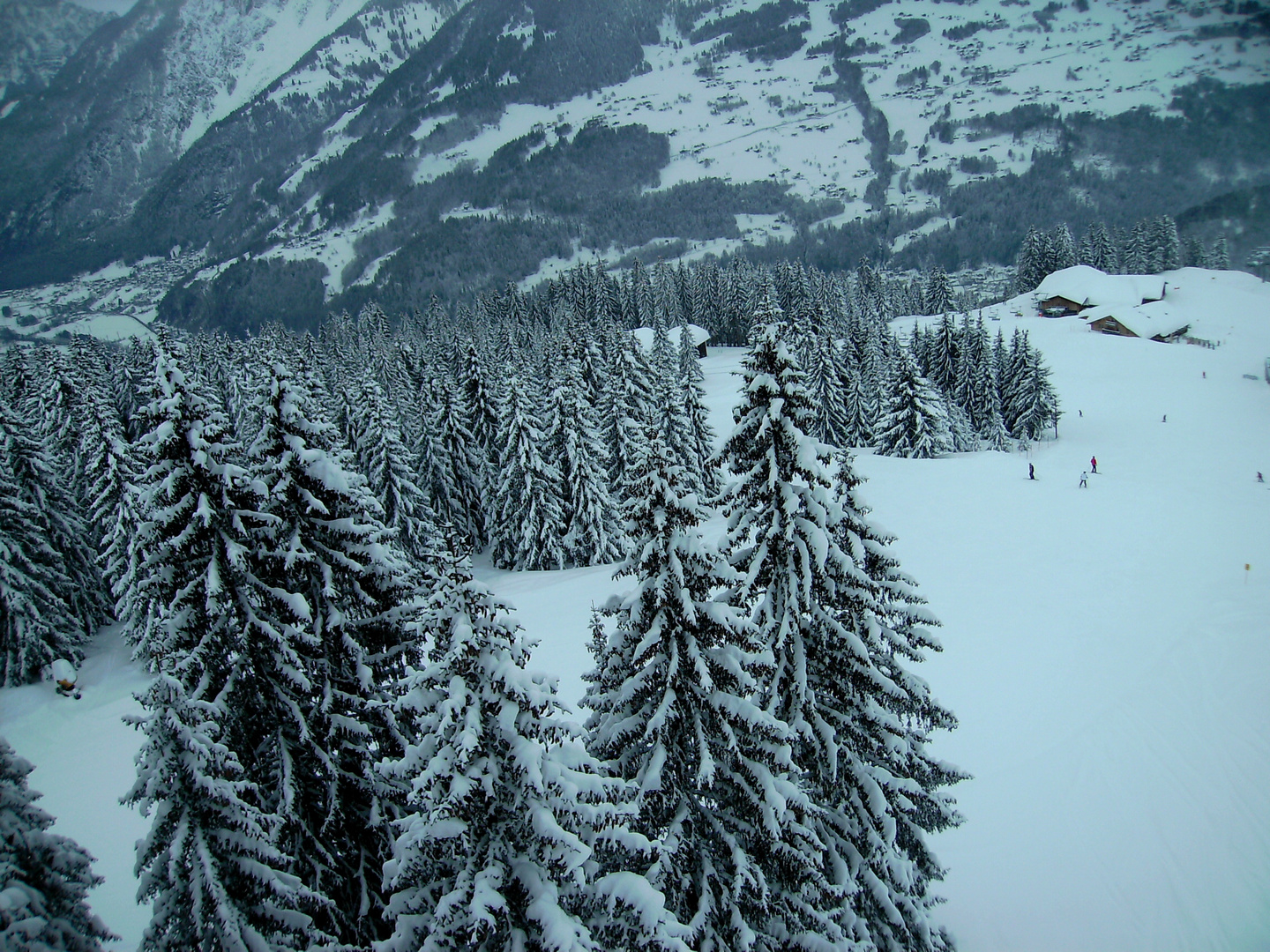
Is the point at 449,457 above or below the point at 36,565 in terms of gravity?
below

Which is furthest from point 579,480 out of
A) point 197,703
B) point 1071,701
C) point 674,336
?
point 674,336

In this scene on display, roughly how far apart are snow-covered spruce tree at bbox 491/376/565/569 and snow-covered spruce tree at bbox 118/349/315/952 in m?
24.2

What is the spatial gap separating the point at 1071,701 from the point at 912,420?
3228 cm

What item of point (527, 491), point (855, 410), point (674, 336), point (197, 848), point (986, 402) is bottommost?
point (986, 402)

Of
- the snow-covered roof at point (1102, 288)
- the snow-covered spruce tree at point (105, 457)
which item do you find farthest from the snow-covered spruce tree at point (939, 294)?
the snow-covered spruce tree at point (105, 457)

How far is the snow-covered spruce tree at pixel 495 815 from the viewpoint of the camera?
5.18 m

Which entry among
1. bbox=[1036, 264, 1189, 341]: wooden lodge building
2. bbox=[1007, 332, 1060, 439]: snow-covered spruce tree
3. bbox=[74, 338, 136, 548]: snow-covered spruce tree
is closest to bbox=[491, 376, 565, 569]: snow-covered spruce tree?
bbox=[74, 338, 136, 548]: snow-covered spruce tree

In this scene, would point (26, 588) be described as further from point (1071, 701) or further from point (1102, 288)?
point (1102, 288)

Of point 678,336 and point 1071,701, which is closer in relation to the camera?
point 1071,701

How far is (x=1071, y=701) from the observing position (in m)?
19.3

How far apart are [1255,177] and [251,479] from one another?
295225 millimetres

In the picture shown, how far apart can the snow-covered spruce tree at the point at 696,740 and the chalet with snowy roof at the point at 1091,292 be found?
100 metres

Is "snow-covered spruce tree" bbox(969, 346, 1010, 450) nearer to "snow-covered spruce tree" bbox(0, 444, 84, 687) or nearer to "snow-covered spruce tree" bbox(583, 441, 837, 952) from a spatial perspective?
"snow-covered spruce tree" bbox(583, 441, 837, 952)

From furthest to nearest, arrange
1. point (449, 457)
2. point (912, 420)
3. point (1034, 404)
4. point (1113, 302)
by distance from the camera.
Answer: point (1113, 302) < point (1034, 404) < point (912, 420) < point (449, 457)
